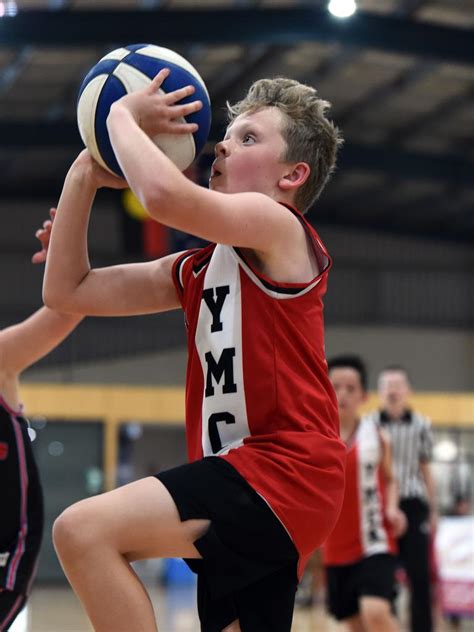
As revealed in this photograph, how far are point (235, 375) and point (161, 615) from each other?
33.8 feet

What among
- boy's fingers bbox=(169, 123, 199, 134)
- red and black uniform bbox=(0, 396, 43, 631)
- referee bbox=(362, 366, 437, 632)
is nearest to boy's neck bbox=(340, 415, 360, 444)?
referee bbox=(362, 366, 437, 632)

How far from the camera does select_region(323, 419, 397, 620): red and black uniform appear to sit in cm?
672

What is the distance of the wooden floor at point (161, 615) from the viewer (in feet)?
38.3

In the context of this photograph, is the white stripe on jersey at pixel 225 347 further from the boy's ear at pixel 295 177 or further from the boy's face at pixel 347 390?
the boy's face at pixel 347 390

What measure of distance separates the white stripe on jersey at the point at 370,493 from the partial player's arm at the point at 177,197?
4049 millimetres

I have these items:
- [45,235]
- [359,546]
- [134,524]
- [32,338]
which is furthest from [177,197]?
[359,546]

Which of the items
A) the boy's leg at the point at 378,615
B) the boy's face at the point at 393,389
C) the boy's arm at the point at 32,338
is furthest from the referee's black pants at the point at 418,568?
the boy's arm at the point at 32,338

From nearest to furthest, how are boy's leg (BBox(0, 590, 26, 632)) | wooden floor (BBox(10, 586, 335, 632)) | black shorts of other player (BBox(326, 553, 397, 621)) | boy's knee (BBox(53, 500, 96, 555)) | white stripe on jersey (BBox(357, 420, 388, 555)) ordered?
boy's knee (BBox(53, 500, 96, 555))
boy's leg (BBox(0, 590, 26, 632))
black shorts of other player (BBox(326, 553, 397, 621))
white stripe on jersey (BBox(357, 420, 388, 555))
wooden floor (BBox(10, 586, 335, 632))

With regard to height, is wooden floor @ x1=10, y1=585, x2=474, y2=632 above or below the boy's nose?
below

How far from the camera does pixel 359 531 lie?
6.79 m

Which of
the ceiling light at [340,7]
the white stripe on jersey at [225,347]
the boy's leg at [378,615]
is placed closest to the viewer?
the white stripe on jersey at [225,347]

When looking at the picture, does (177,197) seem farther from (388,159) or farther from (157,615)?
(388,159)

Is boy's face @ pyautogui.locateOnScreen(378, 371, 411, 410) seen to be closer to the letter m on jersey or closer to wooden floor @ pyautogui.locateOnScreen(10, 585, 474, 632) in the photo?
wooden floor @ pyautogui.locateOnScreen(10, 585, 474, 632)

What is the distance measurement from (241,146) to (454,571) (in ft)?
37.9
